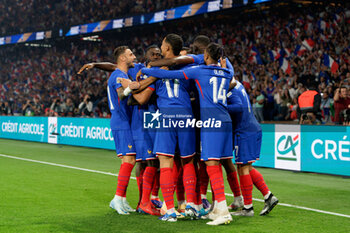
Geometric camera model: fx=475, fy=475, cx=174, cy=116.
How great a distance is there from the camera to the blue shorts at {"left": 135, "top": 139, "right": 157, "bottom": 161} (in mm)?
5859

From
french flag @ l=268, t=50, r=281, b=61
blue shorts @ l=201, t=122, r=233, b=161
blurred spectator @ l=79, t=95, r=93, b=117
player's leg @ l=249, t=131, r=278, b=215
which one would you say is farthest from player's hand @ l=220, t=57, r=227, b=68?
french flag @ l=268, t=50, r=281, b=61

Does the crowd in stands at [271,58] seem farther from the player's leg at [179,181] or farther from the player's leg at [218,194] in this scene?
the player's leg at [218,194]

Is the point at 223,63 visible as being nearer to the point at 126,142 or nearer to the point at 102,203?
the point at 126,142

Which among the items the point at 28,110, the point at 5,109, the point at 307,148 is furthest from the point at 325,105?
the point at 5,109

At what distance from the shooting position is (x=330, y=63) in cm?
1730

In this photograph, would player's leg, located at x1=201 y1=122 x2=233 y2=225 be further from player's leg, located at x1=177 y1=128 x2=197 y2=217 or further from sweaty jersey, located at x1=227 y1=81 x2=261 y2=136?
sweaty jersey, located at x1=227 y1=81 x2=261 y2=136

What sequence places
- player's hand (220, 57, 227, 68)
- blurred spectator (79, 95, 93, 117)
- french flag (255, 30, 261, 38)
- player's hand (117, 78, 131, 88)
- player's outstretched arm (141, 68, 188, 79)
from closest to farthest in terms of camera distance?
player's outstretched arm (141, 68, 188, 79)
player's hand (220, 57, 227, 68)
player's hand (117, 78, 131, 88)
blurred spectator (79, 95, 93, 117)
french flag (255, 30, 261, 38)

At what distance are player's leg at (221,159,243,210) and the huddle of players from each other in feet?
0.04

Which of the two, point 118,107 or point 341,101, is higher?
point 341,101

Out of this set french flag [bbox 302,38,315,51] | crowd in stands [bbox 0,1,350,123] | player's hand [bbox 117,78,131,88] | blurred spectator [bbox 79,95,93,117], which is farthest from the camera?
blurred spectator [bbox 79,95,93,117]

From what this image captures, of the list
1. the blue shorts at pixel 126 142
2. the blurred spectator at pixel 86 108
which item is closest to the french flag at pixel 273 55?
the blurred spectator at pixel 86 108

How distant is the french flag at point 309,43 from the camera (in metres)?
18.5

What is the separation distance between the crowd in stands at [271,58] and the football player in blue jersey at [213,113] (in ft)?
23.9

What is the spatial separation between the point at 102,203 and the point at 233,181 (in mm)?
1890
